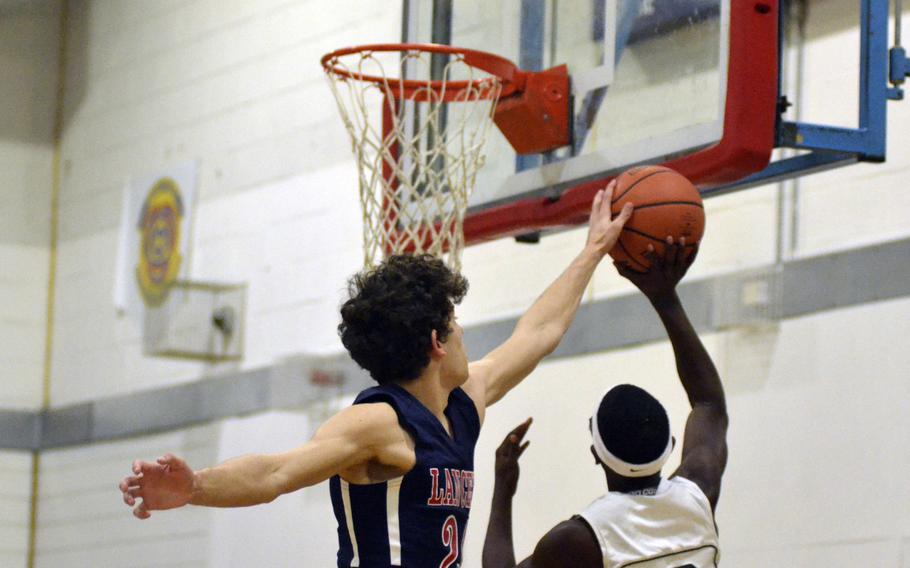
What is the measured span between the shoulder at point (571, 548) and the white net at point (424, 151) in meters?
1.85

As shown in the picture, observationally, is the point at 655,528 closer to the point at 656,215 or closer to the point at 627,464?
the point at 627,464

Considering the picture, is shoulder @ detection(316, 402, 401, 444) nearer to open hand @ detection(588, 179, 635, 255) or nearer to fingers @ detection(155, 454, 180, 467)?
fingers @ detection(155, 454, 180, 467)

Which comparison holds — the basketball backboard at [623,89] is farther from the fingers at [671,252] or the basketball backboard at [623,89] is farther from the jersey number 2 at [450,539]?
the jersey number 2 at [450,539]

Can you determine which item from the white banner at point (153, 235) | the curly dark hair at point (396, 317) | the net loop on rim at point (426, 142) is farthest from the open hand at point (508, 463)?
the white banner at point (153, 235)

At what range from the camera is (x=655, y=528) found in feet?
10.4

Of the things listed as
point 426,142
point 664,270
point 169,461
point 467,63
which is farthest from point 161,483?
point 426,142

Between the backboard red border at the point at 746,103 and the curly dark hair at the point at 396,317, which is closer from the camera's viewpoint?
the curly dark hair at the point at 396,317

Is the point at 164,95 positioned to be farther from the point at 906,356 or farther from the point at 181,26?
the point at 906,356

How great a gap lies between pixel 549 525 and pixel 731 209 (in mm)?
1600

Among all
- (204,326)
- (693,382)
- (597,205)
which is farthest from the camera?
(204,326)

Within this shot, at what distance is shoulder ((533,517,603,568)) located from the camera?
312cm

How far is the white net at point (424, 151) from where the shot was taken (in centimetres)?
505

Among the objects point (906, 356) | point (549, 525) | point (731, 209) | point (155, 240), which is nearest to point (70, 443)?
point (155, 240)

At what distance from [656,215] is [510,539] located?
0.91 metres
